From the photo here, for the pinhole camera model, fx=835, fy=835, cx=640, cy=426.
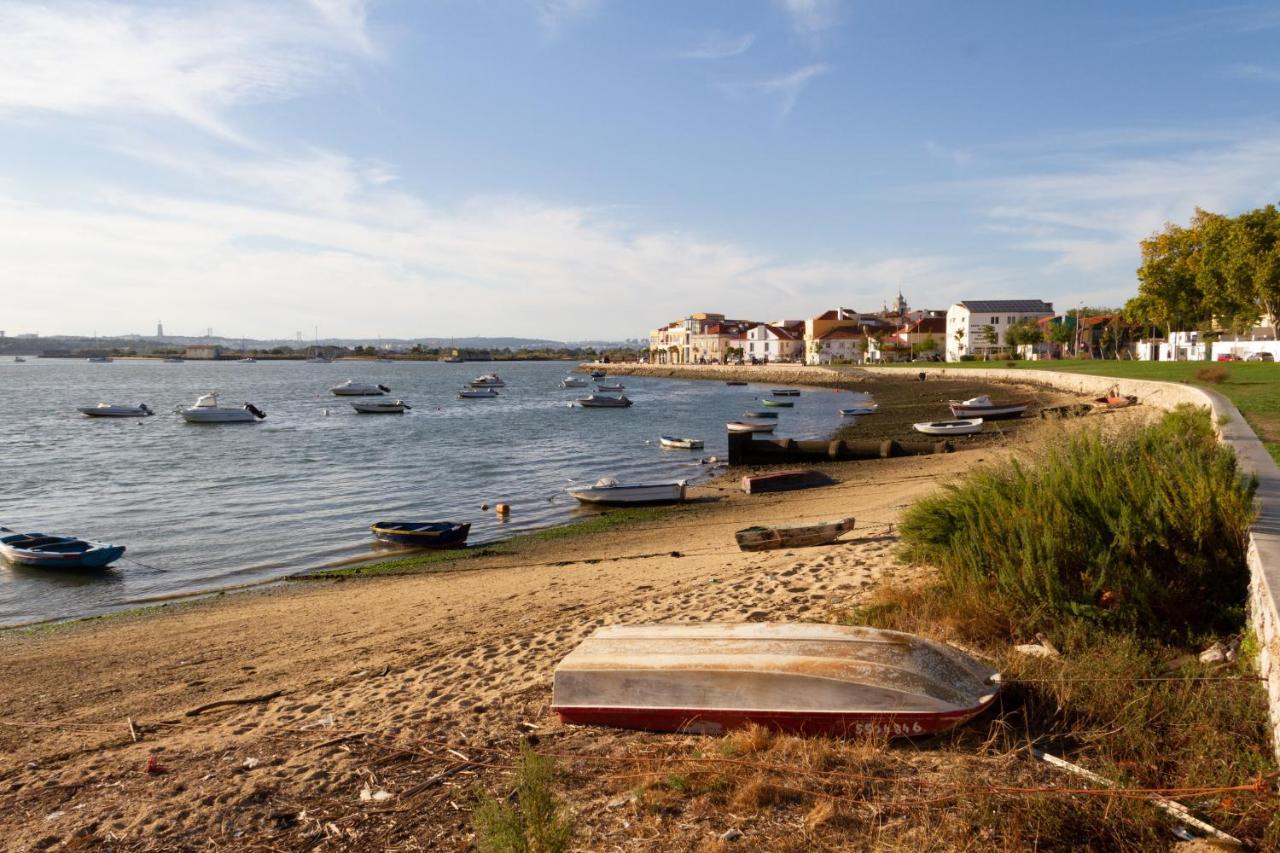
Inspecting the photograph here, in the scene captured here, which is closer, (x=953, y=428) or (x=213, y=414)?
(x=953, y=428)

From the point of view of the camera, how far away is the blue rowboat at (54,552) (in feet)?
55.9

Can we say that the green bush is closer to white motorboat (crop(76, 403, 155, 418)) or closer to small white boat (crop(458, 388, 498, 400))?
white motorboat (crop(76, 403, 155, 418))

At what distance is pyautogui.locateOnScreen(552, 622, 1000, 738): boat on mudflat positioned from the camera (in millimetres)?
5457

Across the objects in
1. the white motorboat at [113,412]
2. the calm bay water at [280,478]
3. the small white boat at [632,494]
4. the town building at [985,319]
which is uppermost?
the town building at [985,319]

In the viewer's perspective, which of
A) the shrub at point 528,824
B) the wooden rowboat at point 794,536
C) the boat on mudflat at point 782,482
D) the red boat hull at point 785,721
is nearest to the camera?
the shrub at point 528,824

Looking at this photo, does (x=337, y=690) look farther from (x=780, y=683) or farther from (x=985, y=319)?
(x=985, y=319)

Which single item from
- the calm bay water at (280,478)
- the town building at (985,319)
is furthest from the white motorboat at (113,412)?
the town building at (985,319)

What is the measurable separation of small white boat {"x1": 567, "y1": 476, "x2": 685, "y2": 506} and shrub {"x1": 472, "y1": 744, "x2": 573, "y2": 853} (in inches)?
741

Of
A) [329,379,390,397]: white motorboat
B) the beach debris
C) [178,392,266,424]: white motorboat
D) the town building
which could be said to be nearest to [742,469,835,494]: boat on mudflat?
the beach debris

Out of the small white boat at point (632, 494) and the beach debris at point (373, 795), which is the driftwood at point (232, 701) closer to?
the beach debris at point (373, 795)

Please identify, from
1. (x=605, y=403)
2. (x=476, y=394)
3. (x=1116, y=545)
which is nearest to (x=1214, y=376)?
(x=1116, y=545)

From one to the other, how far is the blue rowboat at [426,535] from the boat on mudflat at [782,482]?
29.5 ft

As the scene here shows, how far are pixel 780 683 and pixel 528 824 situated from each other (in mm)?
2128

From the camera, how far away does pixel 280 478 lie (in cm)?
3067
